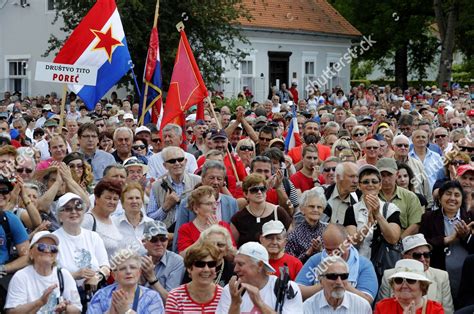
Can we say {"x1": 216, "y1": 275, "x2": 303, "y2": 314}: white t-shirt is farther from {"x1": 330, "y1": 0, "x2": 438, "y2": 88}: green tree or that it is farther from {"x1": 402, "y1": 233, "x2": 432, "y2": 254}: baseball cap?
{"x1": 330, "y1": 0, "x2": 438, "y2": 88}: green tree

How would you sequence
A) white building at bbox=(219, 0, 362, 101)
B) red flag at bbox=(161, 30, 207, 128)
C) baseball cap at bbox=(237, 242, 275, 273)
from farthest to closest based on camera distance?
white building at bbox=(219, 0, 362, 101), red flag at bbox=(161, 30, 207, 128), baseball cap at bbox=(237, 242, 275, 273)

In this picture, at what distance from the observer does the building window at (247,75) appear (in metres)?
38.9

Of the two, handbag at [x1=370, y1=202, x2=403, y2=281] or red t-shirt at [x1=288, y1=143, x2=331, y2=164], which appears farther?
red t-shirt at [x1=288, y1=143, x2=331, y2=164]

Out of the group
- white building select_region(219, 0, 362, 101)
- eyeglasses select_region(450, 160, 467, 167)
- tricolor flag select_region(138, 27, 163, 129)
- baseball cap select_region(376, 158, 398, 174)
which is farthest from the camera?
white building select_region(219, 0, 362, 101)

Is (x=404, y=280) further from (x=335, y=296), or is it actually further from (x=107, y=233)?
(x=107, y=233)

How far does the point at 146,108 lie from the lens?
16.0 meters

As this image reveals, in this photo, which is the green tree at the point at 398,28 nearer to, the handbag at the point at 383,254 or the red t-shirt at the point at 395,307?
the handbag at the point at 383,254

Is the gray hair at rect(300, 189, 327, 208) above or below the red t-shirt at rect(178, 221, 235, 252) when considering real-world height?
above

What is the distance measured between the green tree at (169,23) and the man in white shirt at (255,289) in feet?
70.5

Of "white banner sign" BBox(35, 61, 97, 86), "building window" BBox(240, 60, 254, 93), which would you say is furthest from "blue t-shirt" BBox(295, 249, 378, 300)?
"building window" BBox(240, 60, 254, 93)

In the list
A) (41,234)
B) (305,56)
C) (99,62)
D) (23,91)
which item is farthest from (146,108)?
(305,56)

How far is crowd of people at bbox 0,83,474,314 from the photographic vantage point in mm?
7168

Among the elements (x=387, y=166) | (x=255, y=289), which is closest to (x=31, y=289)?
(x=255, y=289)

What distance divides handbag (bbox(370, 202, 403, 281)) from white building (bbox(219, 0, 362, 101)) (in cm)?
2826
